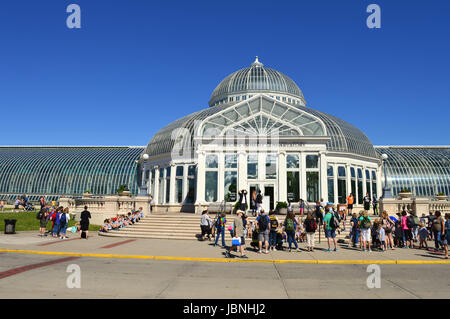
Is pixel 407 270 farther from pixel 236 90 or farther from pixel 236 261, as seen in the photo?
pixel 236 90

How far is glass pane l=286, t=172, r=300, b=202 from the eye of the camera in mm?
25148

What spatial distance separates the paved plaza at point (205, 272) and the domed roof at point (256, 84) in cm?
3049

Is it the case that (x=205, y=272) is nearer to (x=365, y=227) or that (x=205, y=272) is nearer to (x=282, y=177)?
(x=365, y=227)

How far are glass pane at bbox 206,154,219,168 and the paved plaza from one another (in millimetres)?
10787

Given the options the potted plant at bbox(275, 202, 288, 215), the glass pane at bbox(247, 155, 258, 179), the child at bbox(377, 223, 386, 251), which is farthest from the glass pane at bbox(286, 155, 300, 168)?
the child at bbox(377, 223, 386, 251)

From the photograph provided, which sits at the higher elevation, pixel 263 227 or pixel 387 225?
pixel 263 227

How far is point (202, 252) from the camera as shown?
13.9 m

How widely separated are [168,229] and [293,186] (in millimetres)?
10429


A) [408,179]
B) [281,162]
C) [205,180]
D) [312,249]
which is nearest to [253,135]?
[281,162]

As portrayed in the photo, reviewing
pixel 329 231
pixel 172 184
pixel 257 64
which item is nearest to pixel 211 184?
pixel 172 184

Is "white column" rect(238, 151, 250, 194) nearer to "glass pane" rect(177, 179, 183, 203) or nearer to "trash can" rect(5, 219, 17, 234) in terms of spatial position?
"glass pane" rect(177, 179, 183, 203)

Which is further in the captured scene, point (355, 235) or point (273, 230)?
point (355, 235)

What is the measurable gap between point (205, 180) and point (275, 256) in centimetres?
1324

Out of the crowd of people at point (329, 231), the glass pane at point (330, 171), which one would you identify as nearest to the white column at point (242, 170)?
the crowd of people at point (329, 231)
